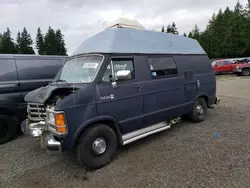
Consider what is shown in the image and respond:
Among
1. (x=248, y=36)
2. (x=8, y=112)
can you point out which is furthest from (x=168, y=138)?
(x=248, y=36)

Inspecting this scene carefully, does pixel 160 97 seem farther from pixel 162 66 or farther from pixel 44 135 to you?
pixel 44 135

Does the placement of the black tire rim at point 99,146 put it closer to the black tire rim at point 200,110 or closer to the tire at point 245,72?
the black tire rim at point 200,110

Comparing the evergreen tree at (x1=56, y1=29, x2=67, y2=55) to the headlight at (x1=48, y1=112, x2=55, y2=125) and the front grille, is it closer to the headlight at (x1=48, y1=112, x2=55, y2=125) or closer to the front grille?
the front grille

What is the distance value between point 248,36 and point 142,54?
46.0 metres

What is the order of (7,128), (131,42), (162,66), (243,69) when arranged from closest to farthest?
(131,42), (162,66), (7,128), (243,69)

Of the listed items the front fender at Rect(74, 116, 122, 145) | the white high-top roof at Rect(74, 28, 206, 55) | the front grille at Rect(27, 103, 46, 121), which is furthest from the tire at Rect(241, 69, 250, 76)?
the front grille at Rect(27, 103, 46, 121)

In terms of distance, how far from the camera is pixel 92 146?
3299 mm

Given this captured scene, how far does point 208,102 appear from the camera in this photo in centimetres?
586

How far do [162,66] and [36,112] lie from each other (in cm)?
305

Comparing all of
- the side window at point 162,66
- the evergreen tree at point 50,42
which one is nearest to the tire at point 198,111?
the side window at point 162,66

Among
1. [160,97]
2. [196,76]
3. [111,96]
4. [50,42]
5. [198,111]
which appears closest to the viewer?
[111,96]

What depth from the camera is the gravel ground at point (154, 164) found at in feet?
9.62

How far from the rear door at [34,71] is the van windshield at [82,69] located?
1515mm

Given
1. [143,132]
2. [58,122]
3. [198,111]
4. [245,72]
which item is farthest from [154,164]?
[245,72]
